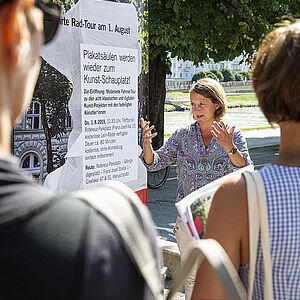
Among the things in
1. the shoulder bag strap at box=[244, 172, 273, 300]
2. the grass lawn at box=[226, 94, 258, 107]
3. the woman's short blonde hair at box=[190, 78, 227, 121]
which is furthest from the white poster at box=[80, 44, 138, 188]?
the grass lawn at box=[226, 94, 258, 107]

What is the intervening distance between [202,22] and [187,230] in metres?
A: 9.95

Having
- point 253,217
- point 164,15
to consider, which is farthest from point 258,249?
point 164,15

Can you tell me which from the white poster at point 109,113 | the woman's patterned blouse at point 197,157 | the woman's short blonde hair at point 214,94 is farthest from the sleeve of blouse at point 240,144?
the white poster at point 109,113

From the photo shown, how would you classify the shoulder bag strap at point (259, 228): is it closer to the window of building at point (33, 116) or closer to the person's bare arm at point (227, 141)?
the window of building at point (33, 116)

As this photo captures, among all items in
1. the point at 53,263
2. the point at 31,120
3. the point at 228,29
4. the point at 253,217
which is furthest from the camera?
the point at 228,29

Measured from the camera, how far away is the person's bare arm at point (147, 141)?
12.9ft

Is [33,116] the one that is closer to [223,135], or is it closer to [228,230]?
[223,135]

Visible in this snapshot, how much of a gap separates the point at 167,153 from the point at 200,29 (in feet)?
26.2

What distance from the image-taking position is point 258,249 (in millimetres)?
1460

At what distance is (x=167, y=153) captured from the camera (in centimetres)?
396

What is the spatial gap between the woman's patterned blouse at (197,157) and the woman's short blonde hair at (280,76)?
6.86 ft

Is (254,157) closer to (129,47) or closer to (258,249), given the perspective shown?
(129,47)

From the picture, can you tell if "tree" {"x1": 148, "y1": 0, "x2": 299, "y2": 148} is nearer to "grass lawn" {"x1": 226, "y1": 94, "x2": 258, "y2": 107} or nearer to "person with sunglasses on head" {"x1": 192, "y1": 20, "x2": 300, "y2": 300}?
"person with sunglasses on head" {"x1": 192, "y1": 20, "x2": 300, "y2": 300}

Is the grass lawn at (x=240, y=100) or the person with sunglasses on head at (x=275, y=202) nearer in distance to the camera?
the person with sunglasses on head at (x=275, y=202)
